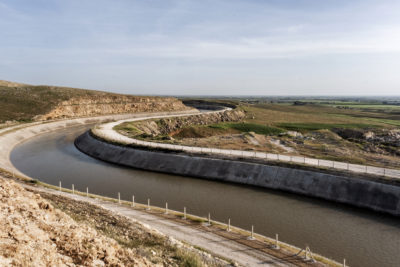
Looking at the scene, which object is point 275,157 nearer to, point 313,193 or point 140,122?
point 313,193

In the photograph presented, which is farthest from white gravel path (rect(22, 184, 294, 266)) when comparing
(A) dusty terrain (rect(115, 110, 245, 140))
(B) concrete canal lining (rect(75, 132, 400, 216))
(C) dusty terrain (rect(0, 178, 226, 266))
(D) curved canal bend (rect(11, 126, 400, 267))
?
(A) dusty terrain (rect(115, 110, 245, 140))

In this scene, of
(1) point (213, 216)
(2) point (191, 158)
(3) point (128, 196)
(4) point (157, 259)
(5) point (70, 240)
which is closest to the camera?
(5) point (70, 240)

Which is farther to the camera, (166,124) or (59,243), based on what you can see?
(166,124)

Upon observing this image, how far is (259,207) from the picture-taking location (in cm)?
2447

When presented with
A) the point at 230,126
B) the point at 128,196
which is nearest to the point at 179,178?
the point at 128,196

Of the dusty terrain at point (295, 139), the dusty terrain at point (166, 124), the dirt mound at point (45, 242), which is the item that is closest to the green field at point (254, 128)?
the dusty terrain at point (295, 139)

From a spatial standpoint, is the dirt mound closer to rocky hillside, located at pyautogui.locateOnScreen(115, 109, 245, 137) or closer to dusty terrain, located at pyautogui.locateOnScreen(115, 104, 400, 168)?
dusty terrain, located at pyautogui.locateOnScreen(115, 104, 400, 168)

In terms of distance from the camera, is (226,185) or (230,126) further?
(230,126)

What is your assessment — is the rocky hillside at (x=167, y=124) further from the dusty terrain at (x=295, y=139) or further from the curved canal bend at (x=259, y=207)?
the curved canal bend at (x=259, y=207)

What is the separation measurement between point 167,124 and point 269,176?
50285 mm

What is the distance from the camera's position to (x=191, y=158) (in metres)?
36.7

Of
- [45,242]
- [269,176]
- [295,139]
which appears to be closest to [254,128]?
[295,139]

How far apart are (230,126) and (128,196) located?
49.6 meters

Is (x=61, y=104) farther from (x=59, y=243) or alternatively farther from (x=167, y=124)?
(x=59, y=243)
